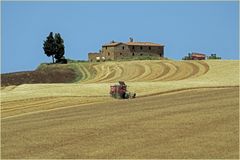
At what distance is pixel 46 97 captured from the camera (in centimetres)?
4862

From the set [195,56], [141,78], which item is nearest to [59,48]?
[195,56]

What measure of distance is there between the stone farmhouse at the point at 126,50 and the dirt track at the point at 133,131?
3634 inches

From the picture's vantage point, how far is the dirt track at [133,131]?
23312 mm

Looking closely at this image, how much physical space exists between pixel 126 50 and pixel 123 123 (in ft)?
343

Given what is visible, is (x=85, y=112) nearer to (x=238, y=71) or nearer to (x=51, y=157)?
(x=51, y=157)

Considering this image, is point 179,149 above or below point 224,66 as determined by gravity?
below

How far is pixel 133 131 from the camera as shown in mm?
27781

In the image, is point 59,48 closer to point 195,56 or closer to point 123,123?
point 195,56

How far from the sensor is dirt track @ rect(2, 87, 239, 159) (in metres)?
23.3

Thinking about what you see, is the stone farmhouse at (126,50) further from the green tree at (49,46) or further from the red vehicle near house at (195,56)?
the red vehicle near house at (195,56)

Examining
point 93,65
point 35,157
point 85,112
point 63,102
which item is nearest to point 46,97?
point 63,102

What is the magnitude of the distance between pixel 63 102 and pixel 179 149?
22.9 metres

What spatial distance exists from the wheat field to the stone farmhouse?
77.7m

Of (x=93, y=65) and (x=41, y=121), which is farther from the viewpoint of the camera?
(x=93, y=65)
